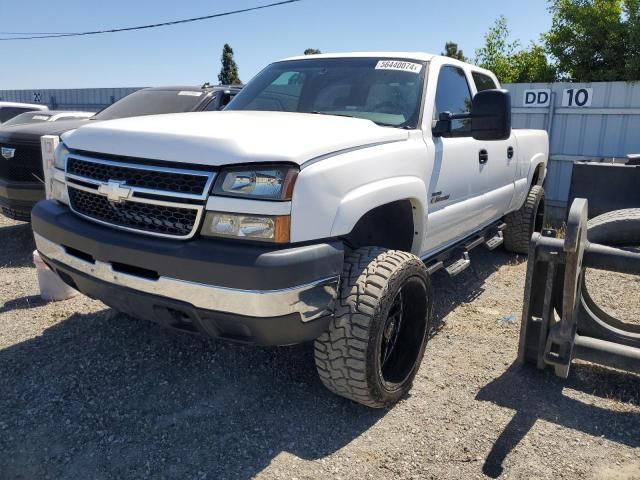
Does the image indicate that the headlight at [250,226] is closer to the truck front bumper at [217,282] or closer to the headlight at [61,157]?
the truck front bumper at [217,282]

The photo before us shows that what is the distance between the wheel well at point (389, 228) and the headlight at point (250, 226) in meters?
0.91

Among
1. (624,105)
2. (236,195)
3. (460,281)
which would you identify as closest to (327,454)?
(236,195)

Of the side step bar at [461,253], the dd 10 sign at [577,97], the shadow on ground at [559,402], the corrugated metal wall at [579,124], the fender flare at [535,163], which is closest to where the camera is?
the shadow on ground at [559,402]

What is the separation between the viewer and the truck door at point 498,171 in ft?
15.3

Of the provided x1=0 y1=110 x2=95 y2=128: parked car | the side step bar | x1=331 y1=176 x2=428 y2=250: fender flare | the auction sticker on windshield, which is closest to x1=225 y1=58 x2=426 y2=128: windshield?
the auction sticker on windshield

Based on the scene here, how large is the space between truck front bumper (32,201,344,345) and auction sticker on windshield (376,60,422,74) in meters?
1.76

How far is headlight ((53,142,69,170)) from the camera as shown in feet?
10.3

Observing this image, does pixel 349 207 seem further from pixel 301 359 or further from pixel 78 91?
pixel 78 91

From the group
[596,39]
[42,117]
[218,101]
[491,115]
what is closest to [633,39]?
[596,39]

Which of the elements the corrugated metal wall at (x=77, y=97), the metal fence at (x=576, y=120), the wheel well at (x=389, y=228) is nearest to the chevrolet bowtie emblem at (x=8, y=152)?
the wheel well at (x=389, y=228)

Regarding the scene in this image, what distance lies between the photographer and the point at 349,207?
2629 millimetres

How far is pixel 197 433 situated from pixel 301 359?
3.16ft

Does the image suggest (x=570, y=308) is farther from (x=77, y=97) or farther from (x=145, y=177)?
(x=77, y=97)

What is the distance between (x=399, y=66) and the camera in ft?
12.5
